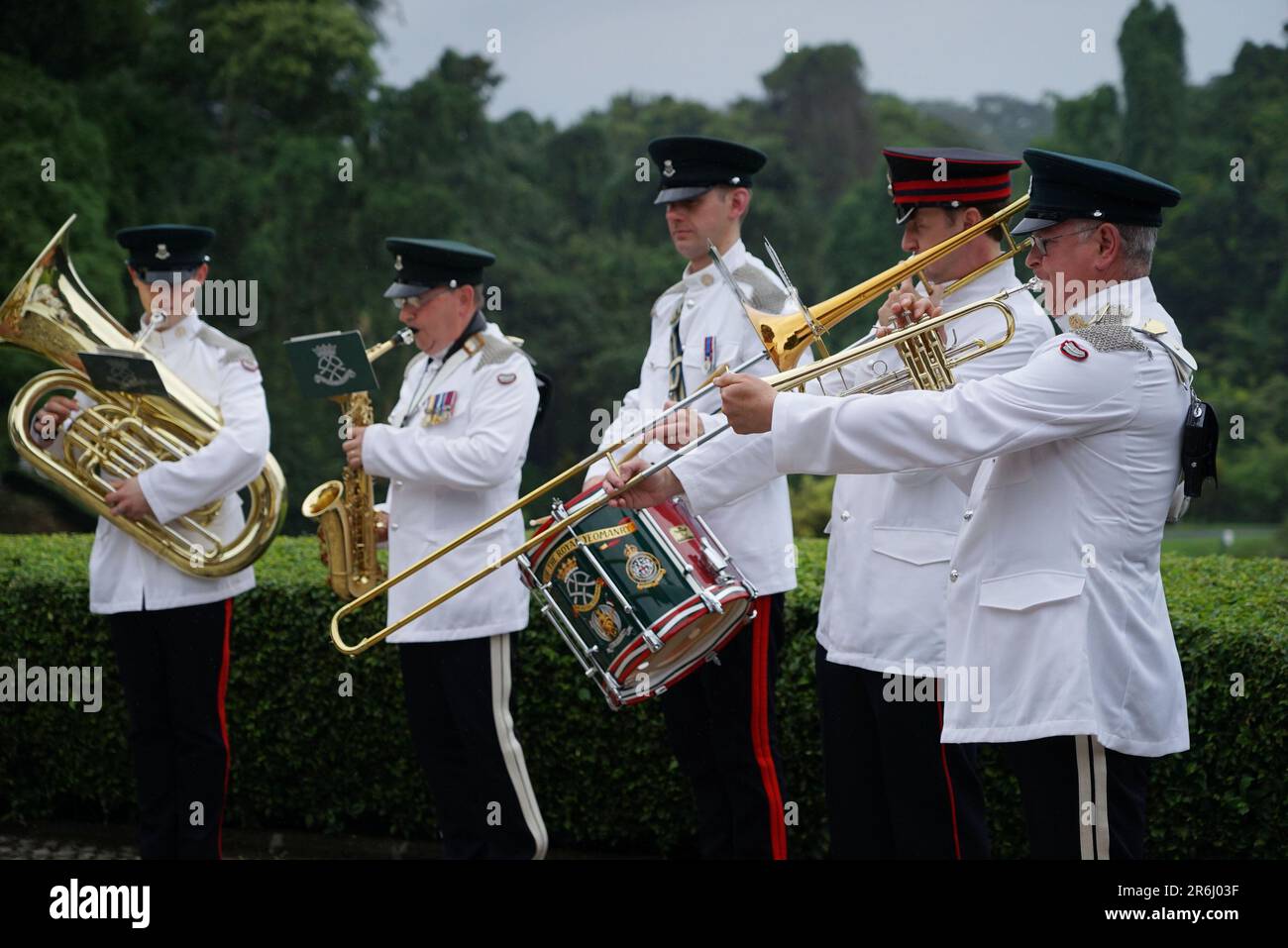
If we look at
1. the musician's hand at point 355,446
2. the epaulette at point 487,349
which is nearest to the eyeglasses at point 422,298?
the epaulette at point 487,349

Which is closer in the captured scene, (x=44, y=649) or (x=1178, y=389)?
(x=1178, y=389)

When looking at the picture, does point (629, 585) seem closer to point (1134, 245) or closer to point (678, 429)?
point (678, 429)

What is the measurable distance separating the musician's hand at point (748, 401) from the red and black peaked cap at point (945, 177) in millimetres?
849

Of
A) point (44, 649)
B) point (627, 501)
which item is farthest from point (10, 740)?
point (627, 501)

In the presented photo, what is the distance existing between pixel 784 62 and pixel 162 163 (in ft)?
53.4

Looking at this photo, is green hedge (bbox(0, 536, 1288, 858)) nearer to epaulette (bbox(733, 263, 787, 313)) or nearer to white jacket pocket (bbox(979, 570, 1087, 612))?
epaulette (bbox(733, 263, 787, 313))

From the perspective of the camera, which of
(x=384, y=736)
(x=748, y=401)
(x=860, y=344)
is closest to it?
(x=748, y=401)

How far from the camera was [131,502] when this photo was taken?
5152 mm

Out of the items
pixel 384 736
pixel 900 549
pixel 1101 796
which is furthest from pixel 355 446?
pixel 1101 796

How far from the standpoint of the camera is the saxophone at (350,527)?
5.33 meters

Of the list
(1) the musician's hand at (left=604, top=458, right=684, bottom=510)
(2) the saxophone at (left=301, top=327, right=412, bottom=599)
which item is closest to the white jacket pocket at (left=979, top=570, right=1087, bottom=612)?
(1) the musician's hand at (left=604, top=458, right=684, bottom=510)

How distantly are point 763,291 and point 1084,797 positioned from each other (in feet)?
6.70
